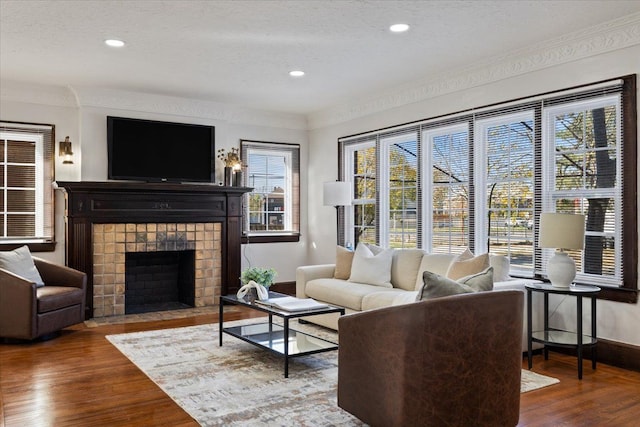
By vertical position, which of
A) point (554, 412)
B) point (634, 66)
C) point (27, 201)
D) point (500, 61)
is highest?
point (500, 61)

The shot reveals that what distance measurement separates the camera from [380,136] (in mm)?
6438

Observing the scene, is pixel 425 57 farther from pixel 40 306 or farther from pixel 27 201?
pixel 27 201

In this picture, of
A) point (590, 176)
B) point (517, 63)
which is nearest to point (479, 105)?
point (517, 63)

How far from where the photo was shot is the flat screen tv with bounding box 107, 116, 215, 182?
6.30m

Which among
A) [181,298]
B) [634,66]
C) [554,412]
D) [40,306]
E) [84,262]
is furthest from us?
[181,298]

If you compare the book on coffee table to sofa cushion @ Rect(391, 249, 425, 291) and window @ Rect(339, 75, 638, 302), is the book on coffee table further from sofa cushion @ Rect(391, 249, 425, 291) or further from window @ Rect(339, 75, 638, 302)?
window @ Rect(339, 75, 638, 302)

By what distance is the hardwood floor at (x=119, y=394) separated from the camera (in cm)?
300

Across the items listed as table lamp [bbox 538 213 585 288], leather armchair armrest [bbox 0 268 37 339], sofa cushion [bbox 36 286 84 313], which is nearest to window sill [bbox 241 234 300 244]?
sofa cushion [bbox 36 286 84 313]

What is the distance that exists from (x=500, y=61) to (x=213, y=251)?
4.03 meters

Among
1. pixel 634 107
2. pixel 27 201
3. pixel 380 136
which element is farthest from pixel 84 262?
pixel 634 107

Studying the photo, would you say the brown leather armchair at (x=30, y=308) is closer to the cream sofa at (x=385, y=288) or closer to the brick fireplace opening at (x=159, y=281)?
the brick fireplace opening at (x=159, y=281)

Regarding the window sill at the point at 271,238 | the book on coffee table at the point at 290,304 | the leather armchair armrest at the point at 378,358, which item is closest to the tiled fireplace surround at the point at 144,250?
the window sill at the point at 271,238

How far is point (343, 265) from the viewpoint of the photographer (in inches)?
225

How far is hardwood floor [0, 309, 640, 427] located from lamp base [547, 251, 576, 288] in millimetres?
658
